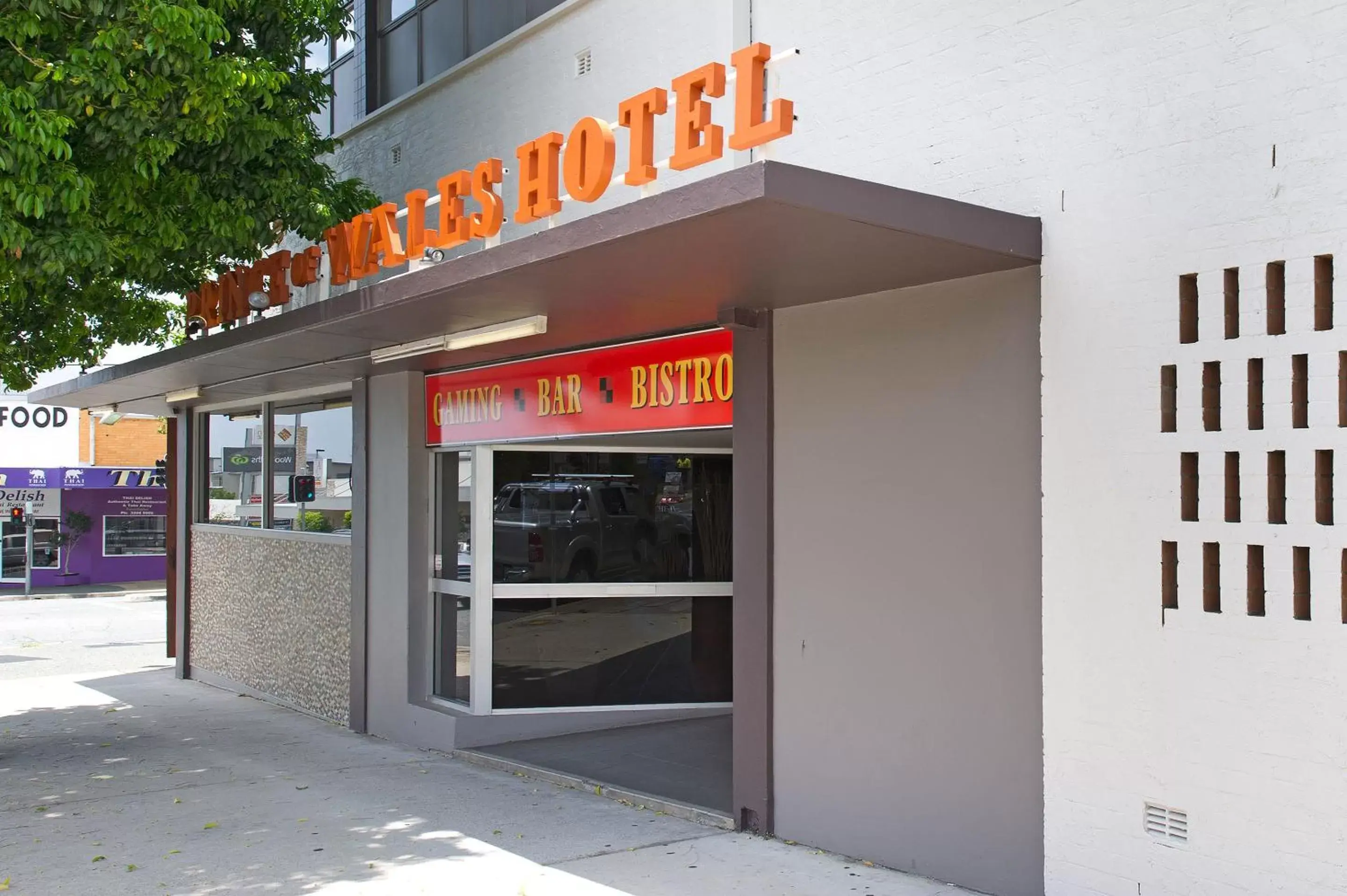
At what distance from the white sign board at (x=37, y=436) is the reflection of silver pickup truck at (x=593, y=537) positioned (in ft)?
78.5

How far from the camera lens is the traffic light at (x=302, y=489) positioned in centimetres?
1213

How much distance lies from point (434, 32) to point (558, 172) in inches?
184

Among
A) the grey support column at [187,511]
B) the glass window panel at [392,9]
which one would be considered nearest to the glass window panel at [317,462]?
the grey support column at [187,511]

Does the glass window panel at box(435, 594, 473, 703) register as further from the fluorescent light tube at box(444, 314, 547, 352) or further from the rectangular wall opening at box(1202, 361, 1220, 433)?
the rectangular wall opening at box(1202, 361, 1220, 433)

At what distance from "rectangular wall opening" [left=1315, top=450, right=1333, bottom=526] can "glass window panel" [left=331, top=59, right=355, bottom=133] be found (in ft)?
33.8

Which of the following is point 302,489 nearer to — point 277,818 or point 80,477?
point 277,818

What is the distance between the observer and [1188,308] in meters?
5.10

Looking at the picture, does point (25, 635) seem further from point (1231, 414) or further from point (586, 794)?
point (1231, 414)

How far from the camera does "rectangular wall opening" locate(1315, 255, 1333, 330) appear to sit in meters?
4.69

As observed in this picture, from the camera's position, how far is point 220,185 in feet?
31.2

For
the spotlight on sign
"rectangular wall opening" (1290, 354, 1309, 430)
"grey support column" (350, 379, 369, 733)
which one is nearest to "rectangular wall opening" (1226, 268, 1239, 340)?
"rectangular wall opening" (1290, 354, 1309, 430)

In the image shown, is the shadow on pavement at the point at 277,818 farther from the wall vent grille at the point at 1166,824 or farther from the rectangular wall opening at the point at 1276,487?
the rectangular wall opening at the point at 1276,487

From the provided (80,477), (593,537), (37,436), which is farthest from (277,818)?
(37,436)

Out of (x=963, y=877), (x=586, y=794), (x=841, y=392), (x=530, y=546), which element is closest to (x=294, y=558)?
(x=530, y=546)
